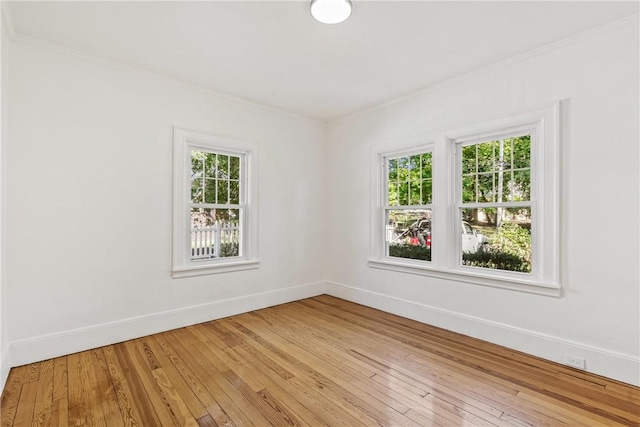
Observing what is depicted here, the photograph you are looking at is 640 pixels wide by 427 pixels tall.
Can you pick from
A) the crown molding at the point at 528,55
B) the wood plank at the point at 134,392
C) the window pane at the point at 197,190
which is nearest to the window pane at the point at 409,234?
the crown molding at the point at 528,55

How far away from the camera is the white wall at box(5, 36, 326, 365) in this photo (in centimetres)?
266

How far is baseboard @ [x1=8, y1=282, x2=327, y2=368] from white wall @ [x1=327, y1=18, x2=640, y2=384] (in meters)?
2.30

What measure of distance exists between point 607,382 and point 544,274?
34.2 inches

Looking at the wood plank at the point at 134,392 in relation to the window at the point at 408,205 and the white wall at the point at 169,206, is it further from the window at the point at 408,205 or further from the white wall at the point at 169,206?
the window at the point at 408,205

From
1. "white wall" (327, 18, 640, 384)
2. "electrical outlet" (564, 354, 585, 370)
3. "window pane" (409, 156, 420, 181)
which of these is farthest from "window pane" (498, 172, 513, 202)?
"electrical outlet" (564, 354, 585, 370)

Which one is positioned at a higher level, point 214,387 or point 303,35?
point 303,35

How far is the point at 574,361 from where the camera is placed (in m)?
2.59

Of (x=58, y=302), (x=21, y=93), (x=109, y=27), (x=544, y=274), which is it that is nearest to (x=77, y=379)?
(x=58, y=302)

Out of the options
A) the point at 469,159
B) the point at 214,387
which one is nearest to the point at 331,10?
the point at 469,159

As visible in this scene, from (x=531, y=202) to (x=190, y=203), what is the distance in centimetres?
356

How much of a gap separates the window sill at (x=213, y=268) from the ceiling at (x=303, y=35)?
6.96ft

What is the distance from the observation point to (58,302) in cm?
Result: 280

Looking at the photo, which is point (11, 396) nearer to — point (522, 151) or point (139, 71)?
point (139, 71)

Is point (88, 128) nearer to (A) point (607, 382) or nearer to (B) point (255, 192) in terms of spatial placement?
A: (B) point (255, 192)
